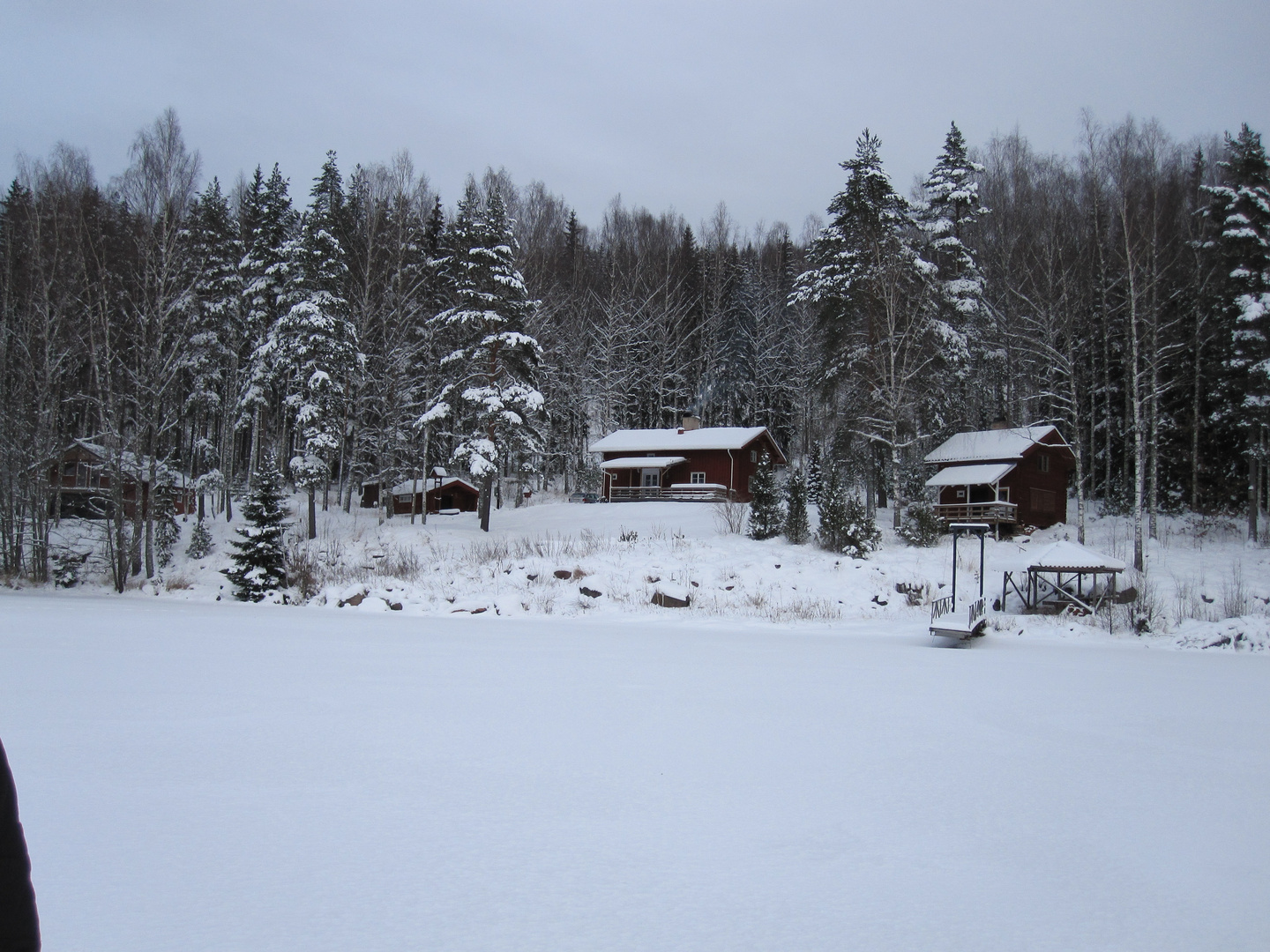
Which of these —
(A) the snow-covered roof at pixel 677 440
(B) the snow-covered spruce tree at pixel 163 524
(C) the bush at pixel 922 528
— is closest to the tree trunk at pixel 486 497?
(A) the snow-covered roof at pixel 677 440

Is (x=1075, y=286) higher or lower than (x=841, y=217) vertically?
lower

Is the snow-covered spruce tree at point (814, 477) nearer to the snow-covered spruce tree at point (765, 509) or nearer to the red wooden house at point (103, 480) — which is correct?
the snow-covered spruce tree at point (765, 509)

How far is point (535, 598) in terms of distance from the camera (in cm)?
1770

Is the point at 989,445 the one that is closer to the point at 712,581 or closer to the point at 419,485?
the point at 712,581

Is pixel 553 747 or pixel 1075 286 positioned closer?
pixel 553 747

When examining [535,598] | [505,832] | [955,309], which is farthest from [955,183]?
[505,832]

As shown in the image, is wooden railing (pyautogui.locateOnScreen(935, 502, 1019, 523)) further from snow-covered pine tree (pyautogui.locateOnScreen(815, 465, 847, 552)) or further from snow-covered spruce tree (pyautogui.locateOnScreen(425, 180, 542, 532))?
snow-covered spruce tree (pyautogui.locateOnScreen(425, 180, 542, 532))

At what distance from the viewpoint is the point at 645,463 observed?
128ft

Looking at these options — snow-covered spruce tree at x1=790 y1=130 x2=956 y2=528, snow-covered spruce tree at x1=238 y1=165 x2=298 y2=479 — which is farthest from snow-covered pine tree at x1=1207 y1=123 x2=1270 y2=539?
snow-covered spruce tree at x1=238 y1=165 x2=298 y2=479

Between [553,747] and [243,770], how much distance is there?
202 cm

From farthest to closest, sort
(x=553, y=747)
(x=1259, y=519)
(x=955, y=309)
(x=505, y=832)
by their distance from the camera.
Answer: (x=955, y=309) < (x=1259, y=519) < (x=553, y=747) < (x=505, y=832)

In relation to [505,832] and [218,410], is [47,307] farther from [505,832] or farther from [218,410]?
[505,832]

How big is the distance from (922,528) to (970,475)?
8546mm

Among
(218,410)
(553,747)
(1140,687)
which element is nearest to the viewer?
(553,747)
